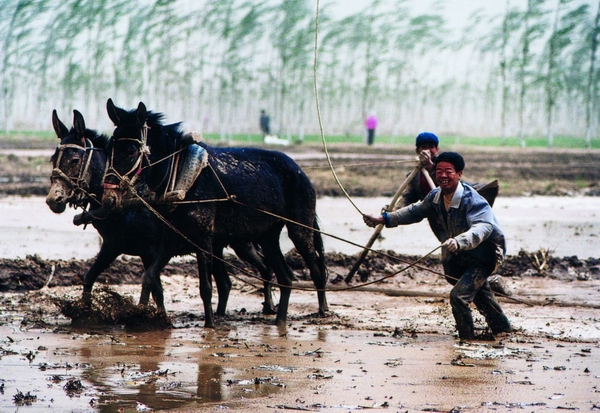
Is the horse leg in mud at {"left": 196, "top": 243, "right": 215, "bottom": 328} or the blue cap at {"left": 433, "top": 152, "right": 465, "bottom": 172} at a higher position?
the blue cap at {"left": 433, "top": 152, "right": 465, "bottom": 172}

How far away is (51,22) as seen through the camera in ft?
219

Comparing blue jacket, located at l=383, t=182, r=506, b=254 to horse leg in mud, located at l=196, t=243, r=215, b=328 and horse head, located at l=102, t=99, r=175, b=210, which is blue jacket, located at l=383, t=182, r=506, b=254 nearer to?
horse leg in mud, located at l=196, t=243, r=215, b=328

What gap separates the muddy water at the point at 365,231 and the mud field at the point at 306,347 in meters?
1.80

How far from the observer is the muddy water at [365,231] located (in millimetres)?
13938

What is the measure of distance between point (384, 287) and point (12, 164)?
21.9 metres

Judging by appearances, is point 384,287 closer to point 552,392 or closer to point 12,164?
point 552,392

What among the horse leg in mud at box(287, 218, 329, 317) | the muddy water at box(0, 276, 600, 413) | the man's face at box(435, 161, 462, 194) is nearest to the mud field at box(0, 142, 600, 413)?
the muddy water at box(0, 276, 600, 413)

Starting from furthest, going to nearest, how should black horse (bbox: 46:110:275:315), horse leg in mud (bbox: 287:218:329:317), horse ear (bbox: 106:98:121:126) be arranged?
horse leg in mud (bbox: 287:218:329:317) → black horse (bbox: 46:110:275:315) → horse ear (bbox: 106:98:121:126)

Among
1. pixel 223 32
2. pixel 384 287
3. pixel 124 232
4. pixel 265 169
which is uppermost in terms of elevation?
pixel 223 32

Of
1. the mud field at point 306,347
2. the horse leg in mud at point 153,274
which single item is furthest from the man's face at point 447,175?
the horse leg in mud at point 153,274

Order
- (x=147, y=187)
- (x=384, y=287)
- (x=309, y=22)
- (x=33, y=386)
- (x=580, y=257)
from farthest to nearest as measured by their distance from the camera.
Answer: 1. (x=309, y=22)
2. (x=580, y=257)
3. (x=384, y=287)
4. (x=147, y=187)
5. (x=33, y=386)

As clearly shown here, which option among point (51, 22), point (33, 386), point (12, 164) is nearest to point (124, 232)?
point (33, 386)

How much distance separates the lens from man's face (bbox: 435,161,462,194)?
7781 millimetres

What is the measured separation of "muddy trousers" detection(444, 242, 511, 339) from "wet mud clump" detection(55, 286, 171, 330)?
8.51ft
